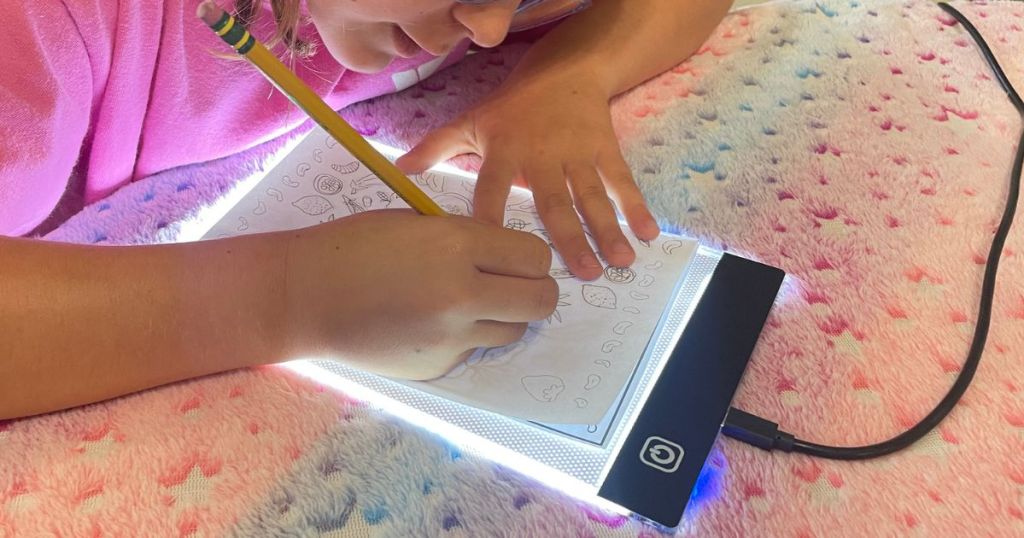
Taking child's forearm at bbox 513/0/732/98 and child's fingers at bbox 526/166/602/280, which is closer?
child's fingers at bbox 526/166/602/280

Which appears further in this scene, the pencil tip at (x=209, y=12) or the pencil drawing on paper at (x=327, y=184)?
the pencil drawing on paper at (x=327, y=184)

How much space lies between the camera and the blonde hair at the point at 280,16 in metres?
0.50

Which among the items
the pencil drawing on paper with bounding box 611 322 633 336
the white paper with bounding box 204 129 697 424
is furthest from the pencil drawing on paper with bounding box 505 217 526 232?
the pencil drawing on paper with bounding box 611 322 633 336

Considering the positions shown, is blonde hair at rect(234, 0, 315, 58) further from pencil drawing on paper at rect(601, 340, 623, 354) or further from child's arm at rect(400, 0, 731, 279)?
pencil drawing on paper at rect(601, 340, 623, 354)

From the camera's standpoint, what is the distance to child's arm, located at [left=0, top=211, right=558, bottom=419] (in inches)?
15.0

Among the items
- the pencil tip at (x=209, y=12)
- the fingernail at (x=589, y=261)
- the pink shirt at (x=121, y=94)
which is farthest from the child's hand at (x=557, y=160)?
the pencil tip at (x=209, y=12)

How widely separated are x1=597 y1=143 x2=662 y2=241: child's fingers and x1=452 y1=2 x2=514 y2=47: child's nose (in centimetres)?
12

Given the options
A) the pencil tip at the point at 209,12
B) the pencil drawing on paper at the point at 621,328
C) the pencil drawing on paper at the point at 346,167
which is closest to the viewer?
the pencil tip at the point at 209,12

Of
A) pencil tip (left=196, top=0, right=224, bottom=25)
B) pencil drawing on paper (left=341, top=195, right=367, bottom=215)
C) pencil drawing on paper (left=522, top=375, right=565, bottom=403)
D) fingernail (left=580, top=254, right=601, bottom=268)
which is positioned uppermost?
pencil tip (left=196, top=0, right=224, bottom=25)

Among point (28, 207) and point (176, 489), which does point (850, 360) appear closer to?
point (176, 489)

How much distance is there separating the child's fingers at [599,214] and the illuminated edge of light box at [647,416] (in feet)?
0.14

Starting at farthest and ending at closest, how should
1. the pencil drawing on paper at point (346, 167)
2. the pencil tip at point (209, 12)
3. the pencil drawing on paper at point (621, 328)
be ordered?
1. the pencil drawing on paper at point (346, 167)
2. the pencil drawing on paper at point (621, 328)
3. the pencil tip at point (209, 12)

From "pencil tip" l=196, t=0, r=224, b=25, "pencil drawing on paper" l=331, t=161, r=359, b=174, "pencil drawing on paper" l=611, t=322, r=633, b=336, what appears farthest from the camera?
"pencil drawing on paper" l=331, t=161, r=359, b=174

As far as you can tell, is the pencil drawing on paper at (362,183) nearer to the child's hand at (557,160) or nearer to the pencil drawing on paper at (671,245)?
the child's hand at (557,160)
